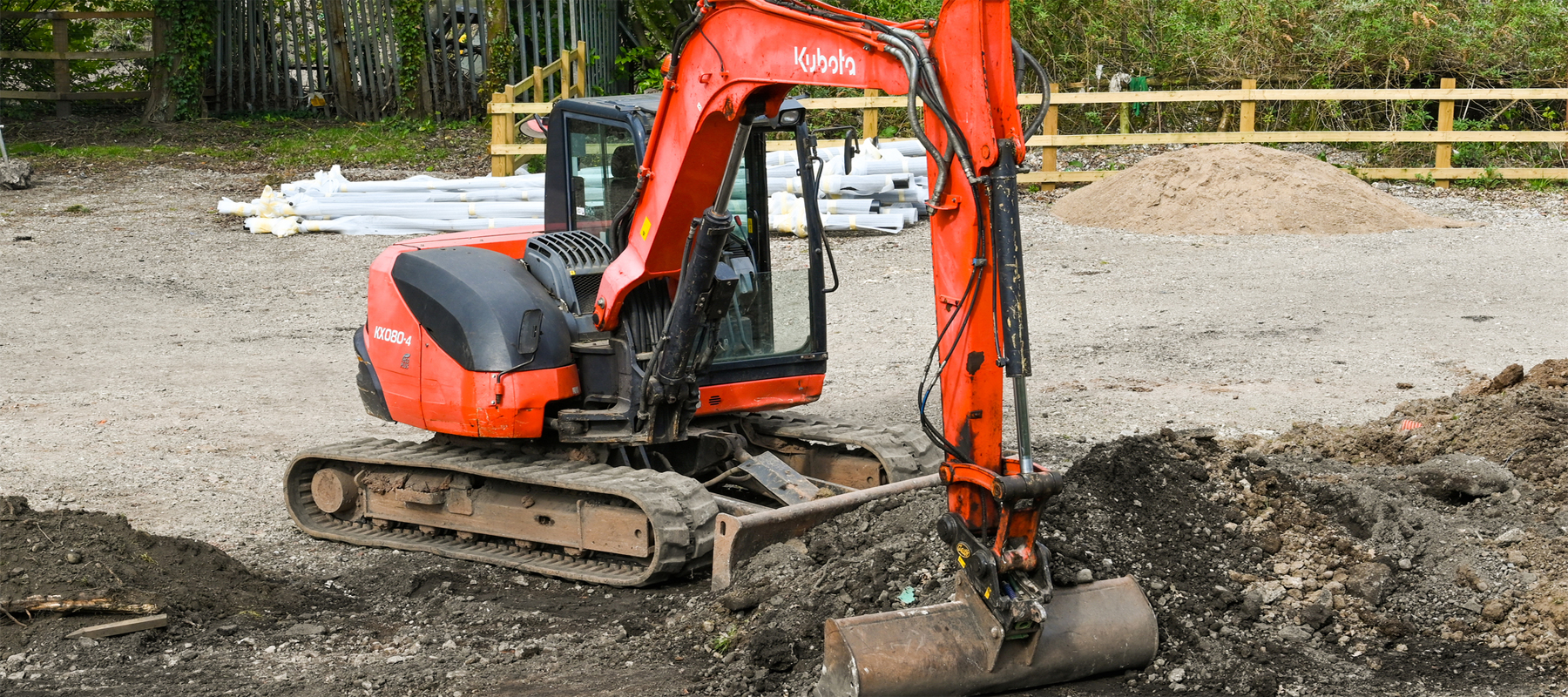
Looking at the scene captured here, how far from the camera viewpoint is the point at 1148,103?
19.8 metres

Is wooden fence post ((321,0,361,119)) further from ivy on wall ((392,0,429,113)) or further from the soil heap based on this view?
the soil heap

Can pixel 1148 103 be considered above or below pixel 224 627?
above

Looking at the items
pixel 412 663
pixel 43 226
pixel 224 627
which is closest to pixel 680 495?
pixel 412 663

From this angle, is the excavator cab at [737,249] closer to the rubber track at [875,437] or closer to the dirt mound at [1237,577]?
the rubber track at [875,437]

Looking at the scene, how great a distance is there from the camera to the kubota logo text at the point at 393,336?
6.83 metres

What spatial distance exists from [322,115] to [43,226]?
7.05 meters

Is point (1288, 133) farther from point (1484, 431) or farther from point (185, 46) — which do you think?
point (185, 46)

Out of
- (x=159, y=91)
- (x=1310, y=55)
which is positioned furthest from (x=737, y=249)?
(x=159, y=91)

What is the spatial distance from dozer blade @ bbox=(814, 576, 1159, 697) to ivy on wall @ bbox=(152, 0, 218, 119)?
19.6 meters

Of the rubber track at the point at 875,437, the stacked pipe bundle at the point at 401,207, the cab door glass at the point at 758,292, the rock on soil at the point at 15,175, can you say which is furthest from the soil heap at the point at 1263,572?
the rock on soil at the point at 15,175

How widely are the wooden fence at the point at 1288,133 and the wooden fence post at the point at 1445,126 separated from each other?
0.01m

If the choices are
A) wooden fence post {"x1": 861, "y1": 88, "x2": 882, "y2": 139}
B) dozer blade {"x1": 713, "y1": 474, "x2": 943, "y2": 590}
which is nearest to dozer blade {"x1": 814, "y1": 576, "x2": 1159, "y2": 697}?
dozer blade {"x1": 713, "y1": 474, "x2": 943, "y2": 590}

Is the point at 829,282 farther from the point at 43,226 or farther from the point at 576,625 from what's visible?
the point at 43,226

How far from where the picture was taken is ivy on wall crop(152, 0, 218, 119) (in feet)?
69.6
